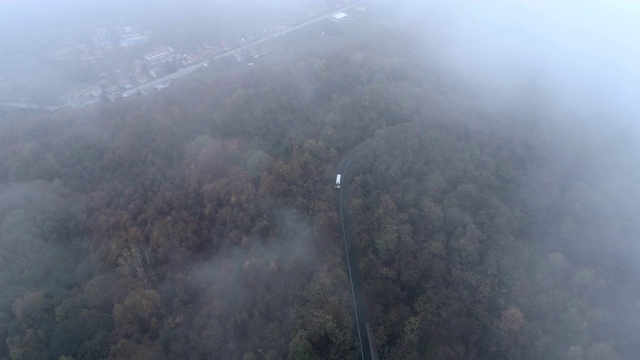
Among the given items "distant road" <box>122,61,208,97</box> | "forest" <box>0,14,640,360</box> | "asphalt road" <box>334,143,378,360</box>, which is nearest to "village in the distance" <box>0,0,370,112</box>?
"distant road" <box>122,61,208,97</box>

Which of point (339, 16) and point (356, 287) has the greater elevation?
point (339, 16)

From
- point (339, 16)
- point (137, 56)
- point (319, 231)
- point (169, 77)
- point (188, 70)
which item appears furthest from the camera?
point (339, 16)

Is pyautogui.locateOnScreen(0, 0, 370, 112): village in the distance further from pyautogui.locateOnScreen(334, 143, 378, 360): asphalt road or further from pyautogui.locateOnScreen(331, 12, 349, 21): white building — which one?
pyautogui.locateOnScreen(334, 143, 378, 360): asphalt road

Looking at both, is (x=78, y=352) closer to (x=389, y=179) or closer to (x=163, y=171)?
(x=163, y=171)

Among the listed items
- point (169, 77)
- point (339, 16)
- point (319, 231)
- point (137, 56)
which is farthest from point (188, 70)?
point (319, 231)

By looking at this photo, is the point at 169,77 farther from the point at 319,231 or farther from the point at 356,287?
the point at 356,287

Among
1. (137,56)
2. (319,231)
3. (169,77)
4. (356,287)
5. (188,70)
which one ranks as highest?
(319,231)

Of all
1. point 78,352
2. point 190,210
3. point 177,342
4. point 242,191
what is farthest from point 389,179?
point 78,352
